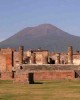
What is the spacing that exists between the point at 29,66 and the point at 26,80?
16.3 m

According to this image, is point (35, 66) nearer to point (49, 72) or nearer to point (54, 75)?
point (49, 72)

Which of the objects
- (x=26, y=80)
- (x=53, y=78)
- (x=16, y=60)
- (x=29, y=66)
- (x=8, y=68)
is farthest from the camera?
(x=16, y=60)

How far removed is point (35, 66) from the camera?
55.6 meters

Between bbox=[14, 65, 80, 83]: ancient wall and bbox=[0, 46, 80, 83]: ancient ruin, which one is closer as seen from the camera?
bbox=[0, 46, 80, 83]: ancient ruin

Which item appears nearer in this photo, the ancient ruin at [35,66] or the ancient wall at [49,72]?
the ancient ruin at [35,66]

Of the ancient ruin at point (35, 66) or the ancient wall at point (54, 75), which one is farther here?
the ancient wall at point (54, 75)

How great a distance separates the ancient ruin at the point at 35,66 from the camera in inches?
1794

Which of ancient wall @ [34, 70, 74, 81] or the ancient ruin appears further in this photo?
ancient wall @ [34, 70, 74, 81]

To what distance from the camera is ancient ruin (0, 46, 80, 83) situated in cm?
4556

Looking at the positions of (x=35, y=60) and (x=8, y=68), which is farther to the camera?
(x=35, y=60)

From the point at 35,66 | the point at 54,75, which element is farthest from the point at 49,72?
the point at 35,66

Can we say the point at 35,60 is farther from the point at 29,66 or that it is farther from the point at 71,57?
the point at 29,66

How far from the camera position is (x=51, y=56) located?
254 feet

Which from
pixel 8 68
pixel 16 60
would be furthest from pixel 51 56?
pixel 8 68
